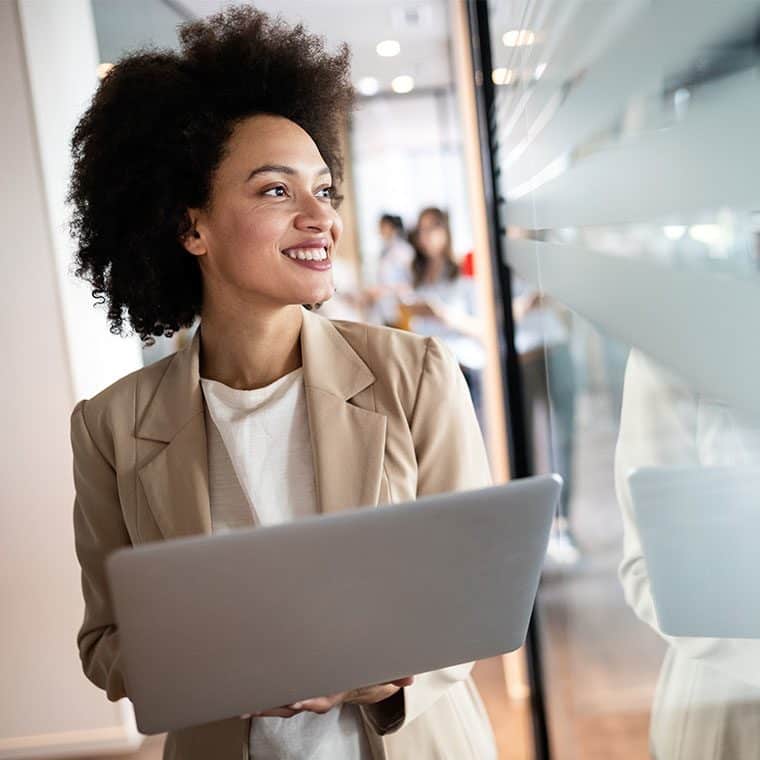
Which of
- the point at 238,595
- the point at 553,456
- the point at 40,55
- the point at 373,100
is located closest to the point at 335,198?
the point at 553,456

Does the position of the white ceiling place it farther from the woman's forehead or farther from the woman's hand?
the woman's hand

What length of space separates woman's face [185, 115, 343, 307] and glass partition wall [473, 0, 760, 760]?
0.32 metres

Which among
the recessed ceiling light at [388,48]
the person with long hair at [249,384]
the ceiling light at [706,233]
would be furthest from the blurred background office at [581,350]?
the recessed ceiling light at [388,48]

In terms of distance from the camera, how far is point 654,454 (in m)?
0.59

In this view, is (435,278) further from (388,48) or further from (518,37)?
(518,37)

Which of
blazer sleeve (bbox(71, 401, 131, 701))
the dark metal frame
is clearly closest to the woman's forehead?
blazer sleeve (bbox(71, 401, 131, 701))

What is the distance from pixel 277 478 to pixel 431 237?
559cm

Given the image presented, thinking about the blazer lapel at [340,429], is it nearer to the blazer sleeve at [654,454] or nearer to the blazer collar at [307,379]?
the blazer collar at [307,379]

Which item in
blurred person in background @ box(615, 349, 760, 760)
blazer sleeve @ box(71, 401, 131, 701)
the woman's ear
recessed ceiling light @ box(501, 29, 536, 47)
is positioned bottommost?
blazer sleeve @ box(71, 401, 131, 701)

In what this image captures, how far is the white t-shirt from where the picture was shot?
3.87 feet

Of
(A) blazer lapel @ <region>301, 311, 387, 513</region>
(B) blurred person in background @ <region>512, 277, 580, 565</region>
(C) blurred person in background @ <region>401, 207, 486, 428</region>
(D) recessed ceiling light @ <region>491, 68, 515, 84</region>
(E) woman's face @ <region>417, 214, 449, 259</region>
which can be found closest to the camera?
(A) blazer lapel @ <region>301, 311, 387, 513</region>

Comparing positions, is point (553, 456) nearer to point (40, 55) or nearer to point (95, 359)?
point (95, 359)

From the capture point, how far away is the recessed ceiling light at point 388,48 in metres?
6.62

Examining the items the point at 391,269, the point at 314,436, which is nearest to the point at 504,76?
the point at 314,436
